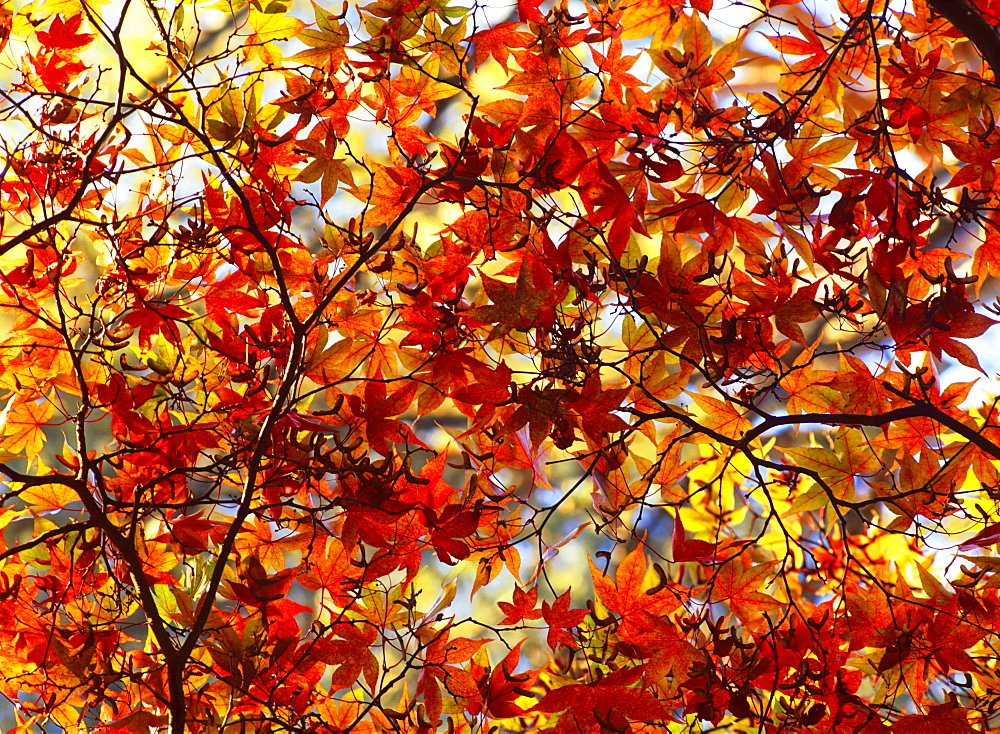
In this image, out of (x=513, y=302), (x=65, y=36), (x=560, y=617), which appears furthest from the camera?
(x=65, y=36)

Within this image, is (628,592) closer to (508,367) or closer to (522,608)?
(522,608)

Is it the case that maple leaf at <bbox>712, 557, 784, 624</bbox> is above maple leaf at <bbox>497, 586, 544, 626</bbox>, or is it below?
below

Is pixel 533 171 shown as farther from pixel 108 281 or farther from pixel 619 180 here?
pixel 108 281

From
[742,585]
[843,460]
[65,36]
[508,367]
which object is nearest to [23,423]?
[65,36]

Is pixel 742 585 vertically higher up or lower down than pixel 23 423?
lower down

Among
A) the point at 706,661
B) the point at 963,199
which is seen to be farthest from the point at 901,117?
the point at 706,661

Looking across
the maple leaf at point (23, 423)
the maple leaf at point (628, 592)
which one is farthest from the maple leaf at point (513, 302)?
the maple leaf at point (23, 423)

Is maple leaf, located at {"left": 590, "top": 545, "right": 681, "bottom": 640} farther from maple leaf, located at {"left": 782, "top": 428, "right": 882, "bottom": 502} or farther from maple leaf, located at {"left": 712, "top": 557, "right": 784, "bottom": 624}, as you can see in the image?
maple leaf, located at {"left": 782, "top": 428, "right": 882, "bottom": 502}

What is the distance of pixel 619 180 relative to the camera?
0.98 m

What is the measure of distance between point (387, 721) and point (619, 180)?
0.74 metres

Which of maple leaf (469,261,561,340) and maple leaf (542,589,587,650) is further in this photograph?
maple leaf (542,589,587,650)

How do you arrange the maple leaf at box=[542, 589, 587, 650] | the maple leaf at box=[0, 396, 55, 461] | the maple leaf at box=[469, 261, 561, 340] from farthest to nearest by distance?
the maple leaf at box=[0, 396, 55, 461] < the maple leaf at box=[542, 589, 587, 650] < the maple leaf at box=[469, 261, 561, 340]

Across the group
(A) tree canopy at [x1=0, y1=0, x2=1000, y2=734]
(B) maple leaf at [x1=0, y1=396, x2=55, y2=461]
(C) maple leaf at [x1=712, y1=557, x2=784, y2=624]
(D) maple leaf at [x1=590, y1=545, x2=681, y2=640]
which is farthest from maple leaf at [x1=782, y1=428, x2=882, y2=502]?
(B) maple leaf at [x1=0, y1=396, x2=55, y2=461]

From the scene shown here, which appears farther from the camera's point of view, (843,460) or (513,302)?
(843,460)
